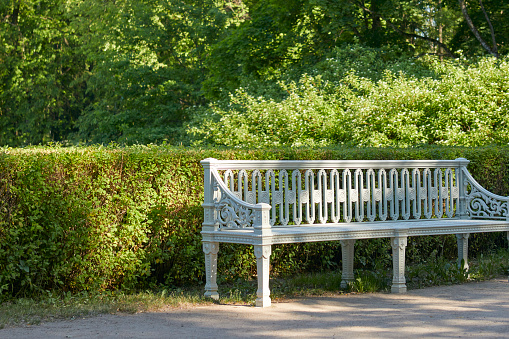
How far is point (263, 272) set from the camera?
5668 millimetres

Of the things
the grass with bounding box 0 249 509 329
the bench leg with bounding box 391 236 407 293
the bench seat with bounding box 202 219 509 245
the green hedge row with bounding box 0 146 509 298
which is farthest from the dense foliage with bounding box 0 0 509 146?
the bench leg with bounding box 391 236 407 293

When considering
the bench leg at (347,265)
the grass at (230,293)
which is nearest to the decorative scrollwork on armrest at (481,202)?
the grass at (230,293)

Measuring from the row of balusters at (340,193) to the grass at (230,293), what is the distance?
675mm

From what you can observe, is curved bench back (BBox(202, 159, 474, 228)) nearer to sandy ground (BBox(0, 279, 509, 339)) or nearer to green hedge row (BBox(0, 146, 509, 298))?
green hedge row (BBox(0, 146, 509, 298))

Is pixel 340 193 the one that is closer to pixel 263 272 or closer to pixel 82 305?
pixel 263 272

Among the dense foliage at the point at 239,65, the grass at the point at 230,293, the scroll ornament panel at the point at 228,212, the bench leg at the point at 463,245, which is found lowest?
the grass at the point at 230,293

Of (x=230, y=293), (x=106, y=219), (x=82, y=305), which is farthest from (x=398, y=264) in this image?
(x=82, y=305)

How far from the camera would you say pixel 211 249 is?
6207 mm

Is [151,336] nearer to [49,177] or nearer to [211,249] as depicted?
[211,249]

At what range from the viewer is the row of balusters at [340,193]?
6.66 m

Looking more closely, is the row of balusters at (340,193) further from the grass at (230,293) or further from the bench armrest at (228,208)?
the grass at (230,293)

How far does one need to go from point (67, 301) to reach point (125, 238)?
0.88m

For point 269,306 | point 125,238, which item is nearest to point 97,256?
point 125,238

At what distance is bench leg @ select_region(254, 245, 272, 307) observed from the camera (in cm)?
567
